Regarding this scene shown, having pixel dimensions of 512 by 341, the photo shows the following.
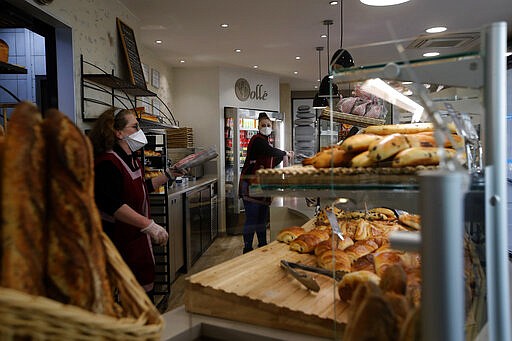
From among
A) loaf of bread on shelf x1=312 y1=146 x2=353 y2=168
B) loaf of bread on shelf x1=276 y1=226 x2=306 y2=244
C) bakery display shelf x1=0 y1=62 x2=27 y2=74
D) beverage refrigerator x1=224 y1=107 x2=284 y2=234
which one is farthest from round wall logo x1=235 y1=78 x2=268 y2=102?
loaf of bread on shelf x1=312 y1=146 x2=353 y2=168

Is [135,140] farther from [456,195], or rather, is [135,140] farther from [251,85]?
[251,85]

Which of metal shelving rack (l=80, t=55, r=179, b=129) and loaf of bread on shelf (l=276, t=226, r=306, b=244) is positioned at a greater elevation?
metal shelving rack (l=80, t=55, r=179, b=129)

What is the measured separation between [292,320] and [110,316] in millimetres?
628

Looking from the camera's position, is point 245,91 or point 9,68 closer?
point 9,68

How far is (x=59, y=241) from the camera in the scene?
653 millimetres

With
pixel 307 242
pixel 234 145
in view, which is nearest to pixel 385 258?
pixel 307 242

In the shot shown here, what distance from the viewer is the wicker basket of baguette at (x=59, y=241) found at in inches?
23.4

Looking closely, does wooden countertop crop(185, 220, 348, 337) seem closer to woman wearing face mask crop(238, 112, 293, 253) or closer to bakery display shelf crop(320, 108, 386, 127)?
bakery display shelf crop(320, 108, 386, 127)

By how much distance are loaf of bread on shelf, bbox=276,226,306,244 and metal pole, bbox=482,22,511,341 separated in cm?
135

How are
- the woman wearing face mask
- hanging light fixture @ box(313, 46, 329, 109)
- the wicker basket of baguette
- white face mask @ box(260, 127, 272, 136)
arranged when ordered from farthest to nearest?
hanging light fixture @ box(313, 46, 329, 109)
white face mask @ box(260, 127, 272, 136)
the woman wearing face mask
the wicker basket of baguette

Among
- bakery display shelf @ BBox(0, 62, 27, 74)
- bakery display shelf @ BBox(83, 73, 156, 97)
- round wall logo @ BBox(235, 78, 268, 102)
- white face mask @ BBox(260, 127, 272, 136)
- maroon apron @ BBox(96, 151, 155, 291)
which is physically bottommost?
maroon apron @ BBox(96, 151, 155, 291)

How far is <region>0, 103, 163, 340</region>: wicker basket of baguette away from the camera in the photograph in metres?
0.59

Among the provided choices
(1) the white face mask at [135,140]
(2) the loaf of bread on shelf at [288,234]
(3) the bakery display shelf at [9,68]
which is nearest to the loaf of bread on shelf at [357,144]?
(2) the loaf of bread on shelf at [288,234]

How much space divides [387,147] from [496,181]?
13.8 inches
